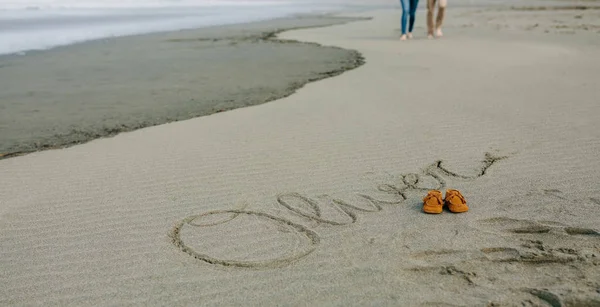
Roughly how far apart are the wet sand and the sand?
463 mm

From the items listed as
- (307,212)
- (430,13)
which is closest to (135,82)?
(307,212)

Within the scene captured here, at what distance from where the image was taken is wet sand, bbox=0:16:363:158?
4.58m

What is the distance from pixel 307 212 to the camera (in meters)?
2.65

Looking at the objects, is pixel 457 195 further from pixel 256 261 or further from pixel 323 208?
pixel 256 261

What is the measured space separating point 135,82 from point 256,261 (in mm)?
4829

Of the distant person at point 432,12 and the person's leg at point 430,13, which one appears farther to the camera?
the person's leg at point 430,13

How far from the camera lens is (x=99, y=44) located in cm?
1047

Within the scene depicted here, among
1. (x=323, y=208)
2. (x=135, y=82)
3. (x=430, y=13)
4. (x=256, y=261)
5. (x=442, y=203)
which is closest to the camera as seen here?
(x=256, y=261)

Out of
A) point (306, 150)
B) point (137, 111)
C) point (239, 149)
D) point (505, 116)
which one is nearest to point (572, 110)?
point (505, 116)

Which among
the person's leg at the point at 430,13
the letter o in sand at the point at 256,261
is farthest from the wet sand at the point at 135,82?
the person's leg at the point at 430,13

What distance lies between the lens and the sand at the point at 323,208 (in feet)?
6.58

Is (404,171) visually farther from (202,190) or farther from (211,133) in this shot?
(211,133)

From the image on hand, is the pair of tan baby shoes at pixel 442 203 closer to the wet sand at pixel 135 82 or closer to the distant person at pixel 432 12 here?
the wet sand at pixel 135 82

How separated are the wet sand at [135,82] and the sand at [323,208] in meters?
0.46
